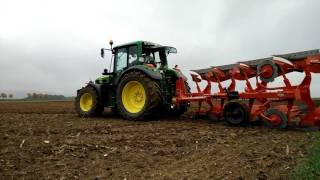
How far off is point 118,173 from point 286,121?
4953 millimetres

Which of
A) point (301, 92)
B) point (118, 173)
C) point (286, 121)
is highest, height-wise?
point (301, 92)

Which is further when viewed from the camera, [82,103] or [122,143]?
[82,103]

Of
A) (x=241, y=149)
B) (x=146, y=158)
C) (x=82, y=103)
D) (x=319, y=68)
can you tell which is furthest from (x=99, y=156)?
(x=82, y=103)

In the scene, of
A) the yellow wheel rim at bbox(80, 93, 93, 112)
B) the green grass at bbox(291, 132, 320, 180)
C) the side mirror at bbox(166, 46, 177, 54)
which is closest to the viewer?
the green grass at bbox(291, 132, 320, 180)

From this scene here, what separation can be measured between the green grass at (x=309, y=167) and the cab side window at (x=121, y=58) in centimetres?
752

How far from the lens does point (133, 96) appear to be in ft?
40.2

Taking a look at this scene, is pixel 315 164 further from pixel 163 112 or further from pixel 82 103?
pixel 82 103

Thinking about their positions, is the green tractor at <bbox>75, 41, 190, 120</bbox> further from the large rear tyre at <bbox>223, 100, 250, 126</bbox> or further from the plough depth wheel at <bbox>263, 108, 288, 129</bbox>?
the plough depth wheel at <bbox>263, 108, 288, 129</bbox>

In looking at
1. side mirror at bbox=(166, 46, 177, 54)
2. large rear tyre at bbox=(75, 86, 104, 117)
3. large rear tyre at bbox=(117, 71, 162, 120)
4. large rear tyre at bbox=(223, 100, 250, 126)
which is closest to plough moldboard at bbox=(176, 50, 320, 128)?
large rear tyre at bbox=(223, 100, 250, 126)

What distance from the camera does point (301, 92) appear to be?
9.01 metres

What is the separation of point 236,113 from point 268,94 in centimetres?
93

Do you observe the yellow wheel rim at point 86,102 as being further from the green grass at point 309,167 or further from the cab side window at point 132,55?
the green grass at point 309,167

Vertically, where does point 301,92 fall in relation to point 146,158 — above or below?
above

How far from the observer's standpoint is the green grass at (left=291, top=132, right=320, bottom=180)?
5039mm
